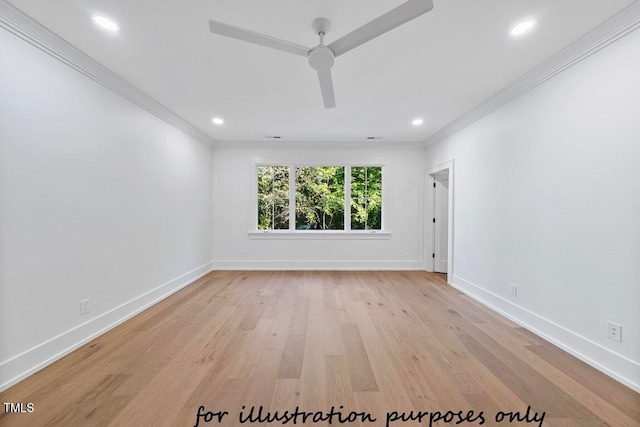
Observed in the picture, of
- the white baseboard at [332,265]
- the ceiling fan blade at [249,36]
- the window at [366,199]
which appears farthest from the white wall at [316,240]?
the ceiling fan blade at [249,36]

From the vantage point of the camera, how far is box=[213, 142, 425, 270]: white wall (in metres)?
5.12

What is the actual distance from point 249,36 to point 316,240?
3964 mm

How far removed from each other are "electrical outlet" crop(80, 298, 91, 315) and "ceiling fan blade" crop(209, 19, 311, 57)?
8.21 feet

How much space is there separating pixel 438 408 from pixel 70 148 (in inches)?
133

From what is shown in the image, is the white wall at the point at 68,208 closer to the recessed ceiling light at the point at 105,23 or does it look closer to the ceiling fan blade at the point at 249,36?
the recessed ceiling light at the point at 105,23

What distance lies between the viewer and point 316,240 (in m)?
5.19

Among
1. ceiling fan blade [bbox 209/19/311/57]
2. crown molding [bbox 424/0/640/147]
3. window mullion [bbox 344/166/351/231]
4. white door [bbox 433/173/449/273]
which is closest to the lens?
ceiling fan blade [bbox 209/19/311/57]

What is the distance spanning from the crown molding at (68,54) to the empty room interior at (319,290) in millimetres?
15

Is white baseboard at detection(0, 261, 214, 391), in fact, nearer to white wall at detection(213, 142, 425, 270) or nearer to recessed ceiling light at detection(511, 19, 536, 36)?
white wall at detection(213, 142, 425, 270)

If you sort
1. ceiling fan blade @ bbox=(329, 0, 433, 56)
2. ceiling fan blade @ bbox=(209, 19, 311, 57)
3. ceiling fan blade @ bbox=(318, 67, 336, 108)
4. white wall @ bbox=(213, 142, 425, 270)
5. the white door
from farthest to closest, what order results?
white wall @ bbox=(213, 142, 425, 270), the white door, ceiling fan blade @ bbox=(318, 67, 336, 108), ceiling fan blade @ bbox=(209, 19, 311, 57), ceiling fan blade @ bbox=(329, 0, 433, 56)

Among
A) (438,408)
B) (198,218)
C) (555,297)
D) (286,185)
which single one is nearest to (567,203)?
(555,297)

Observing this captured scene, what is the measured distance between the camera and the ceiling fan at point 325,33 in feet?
4.58

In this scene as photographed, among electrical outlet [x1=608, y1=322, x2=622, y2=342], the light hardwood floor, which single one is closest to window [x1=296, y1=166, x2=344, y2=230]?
the light hardwood floor

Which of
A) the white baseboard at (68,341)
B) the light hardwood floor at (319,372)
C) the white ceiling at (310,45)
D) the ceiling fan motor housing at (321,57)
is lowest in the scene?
the light hardwood floor at (319,372)
